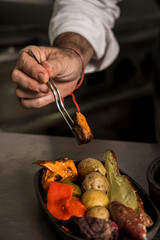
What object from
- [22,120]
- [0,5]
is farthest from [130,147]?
[0,5]

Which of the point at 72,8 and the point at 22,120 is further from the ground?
the point at 72,8

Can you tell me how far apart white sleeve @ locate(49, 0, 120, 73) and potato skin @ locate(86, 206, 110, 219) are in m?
0.83

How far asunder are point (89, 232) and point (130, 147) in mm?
585

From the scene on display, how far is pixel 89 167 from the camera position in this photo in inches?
29.9

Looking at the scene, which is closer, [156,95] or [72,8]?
[72,8]

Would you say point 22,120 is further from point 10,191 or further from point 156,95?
point 10,191

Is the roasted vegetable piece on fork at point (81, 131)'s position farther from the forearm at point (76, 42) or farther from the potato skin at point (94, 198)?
the forearm at point (76, 42)

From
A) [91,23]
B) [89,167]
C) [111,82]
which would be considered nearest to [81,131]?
[89,167]

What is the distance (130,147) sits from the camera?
3.65ft

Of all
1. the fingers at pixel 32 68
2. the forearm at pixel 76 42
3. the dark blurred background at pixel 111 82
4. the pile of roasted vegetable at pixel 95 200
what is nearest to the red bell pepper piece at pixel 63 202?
the pile of roasted vegetable at pixel 95 200

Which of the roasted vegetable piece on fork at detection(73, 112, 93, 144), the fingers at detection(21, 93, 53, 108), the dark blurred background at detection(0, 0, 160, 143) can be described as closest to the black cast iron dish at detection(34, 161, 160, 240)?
the roasted vegetable piece on fork at detection(73, 112, 93, 144)

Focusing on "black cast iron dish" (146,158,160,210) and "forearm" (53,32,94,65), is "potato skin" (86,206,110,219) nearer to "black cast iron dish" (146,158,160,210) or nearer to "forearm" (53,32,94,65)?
"black cast iron dish" (146,158,160,210)

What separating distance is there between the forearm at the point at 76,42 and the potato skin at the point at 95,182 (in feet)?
1.95

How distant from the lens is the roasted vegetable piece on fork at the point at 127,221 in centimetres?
55
